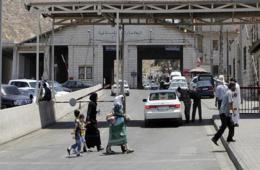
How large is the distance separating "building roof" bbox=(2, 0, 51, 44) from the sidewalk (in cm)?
6371

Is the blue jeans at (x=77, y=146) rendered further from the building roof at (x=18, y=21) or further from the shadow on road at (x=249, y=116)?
the building roof at (x=18, y=21)

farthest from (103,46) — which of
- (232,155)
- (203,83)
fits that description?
(232,155)

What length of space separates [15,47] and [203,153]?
5527cm

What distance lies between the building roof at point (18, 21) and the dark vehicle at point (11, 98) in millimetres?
51390

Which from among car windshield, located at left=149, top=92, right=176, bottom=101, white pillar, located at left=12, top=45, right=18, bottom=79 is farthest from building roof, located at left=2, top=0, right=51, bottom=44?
car windshield, located at left=149, top=92, right=176, bottom=101

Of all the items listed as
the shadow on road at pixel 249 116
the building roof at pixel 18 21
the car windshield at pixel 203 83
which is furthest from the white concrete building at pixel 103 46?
the shadow on road at pixel 249 116

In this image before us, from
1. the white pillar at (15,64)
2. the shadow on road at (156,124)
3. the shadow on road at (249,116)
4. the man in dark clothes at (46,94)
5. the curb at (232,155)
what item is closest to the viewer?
the curb at (232,155)

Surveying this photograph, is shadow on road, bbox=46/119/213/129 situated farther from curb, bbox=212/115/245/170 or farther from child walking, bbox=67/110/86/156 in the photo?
child walking, bbox=67/110/86/156

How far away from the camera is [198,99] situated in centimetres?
2744

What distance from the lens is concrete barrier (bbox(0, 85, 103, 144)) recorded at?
20297 mm

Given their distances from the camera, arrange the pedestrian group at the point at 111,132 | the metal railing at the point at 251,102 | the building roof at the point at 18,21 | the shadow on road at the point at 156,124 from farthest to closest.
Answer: the building roof at the point at 18,21 → the metal railing at the point at 251,102 → the shadow on road at the point at 156,124 → the pedestrian group at the point at 111,132

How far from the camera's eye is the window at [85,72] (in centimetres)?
7506

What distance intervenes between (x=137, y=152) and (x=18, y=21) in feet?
237

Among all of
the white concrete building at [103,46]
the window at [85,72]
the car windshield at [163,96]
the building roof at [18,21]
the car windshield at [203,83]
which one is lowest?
the car windshield at [163,96]
